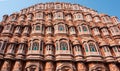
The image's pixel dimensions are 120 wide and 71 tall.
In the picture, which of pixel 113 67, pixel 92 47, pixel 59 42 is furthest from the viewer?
pixel 59 42

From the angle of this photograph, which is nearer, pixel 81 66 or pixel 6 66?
pixel 6 66

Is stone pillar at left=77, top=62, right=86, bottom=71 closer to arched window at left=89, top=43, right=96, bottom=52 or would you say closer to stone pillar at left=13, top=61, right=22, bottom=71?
arched window at left=89, top=43, right=96, bottom=52

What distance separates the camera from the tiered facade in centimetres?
Answer: 1936

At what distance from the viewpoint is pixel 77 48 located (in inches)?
835

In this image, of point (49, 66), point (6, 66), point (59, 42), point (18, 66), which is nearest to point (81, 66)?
point (49, 66)

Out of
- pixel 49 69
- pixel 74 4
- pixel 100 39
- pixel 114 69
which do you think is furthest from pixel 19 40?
pixel 74 4

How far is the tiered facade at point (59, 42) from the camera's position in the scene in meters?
19.4

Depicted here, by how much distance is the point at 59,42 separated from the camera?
2162 cm

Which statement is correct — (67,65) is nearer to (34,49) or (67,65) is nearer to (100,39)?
(34,49)

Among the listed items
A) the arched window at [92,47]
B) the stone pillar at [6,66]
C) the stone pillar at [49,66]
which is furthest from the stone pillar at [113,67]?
the stone pillar at [6,66]

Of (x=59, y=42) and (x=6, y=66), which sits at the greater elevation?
(x=59, y=42)

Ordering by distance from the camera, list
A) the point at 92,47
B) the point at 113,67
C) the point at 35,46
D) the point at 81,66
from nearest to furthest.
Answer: the point at 81,66 → the point at 113,67 → the point at 35,46 → the point at 92,47

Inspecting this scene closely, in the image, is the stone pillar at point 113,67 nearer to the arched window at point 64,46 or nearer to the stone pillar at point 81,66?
the stone pillar at point 81,66

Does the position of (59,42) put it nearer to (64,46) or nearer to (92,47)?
(64,46)
